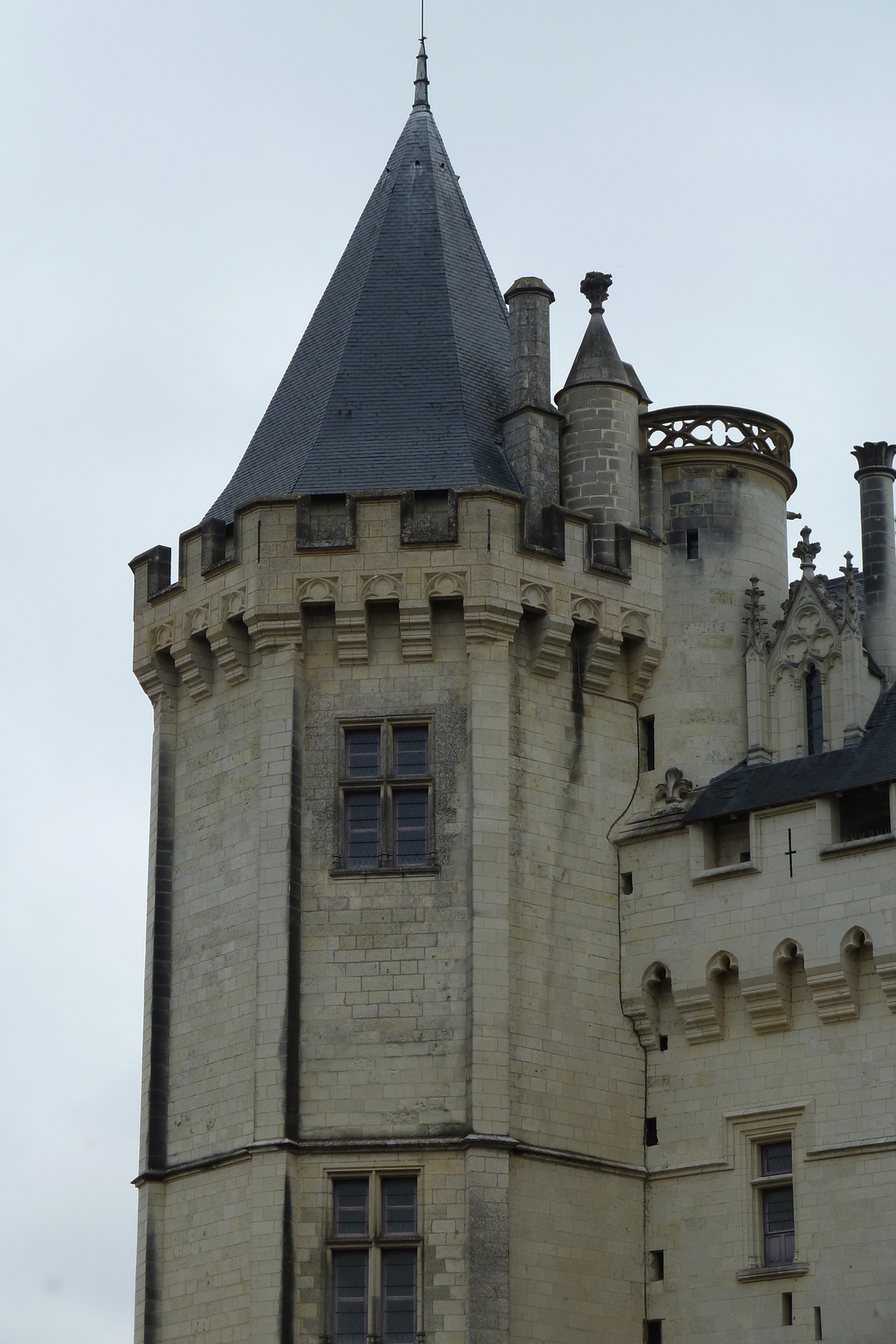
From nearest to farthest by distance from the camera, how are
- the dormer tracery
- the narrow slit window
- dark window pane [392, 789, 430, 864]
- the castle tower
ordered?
the castle tower
dark window pane [392, 789, 430, 864]
the dormer tracery
the narrow slit window

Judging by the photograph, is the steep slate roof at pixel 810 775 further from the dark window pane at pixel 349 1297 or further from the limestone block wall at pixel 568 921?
the dark window pane at pixel 349 1297

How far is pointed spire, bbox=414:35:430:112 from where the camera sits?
38.2 metres

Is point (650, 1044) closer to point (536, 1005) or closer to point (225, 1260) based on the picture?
point (536, 1005)

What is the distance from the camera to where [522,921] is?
31.1 metres

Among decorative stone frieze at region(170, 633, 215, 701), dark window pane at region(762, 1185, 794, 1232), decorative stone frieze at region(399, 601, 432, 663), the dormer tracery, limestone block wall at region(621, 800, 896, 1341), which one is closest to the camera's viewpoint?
limestone block wall at region(621, 800, 896, 1341)

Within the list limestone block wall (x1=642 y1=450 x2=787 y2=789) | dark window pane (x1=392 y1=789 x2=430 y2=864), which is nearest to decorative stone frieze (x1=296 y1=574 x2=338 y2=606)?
dark window pane (x1=392 y1=789 x2=430 y2=864)

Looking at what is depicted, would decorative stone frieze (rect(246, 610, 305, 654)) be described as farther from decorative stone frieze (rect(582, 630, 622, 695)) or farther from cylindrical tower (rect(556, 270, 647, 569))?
cylindrical tower (rect(556, 270, 647, 569))

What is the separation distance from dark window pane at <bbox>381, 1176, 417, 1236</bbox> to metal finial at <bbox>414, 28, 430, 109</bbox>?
649 inches

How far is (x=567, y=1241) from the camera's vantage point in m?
30.3

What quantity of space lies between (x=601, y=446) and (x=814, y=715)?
4.50 m

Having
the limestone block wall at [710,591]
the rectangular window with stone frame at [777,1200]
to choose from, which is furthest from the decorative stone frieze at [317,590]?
the rectangular window with stone frame at [777,1200]

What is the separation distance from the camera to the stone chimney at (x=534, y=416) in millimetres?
32906

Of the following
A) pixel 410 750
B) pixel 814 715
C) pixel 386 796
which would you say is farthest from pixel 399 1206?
pixel 814 715

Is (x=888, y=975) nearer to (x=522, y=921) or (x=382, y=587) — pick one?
(x=522, y=921)
